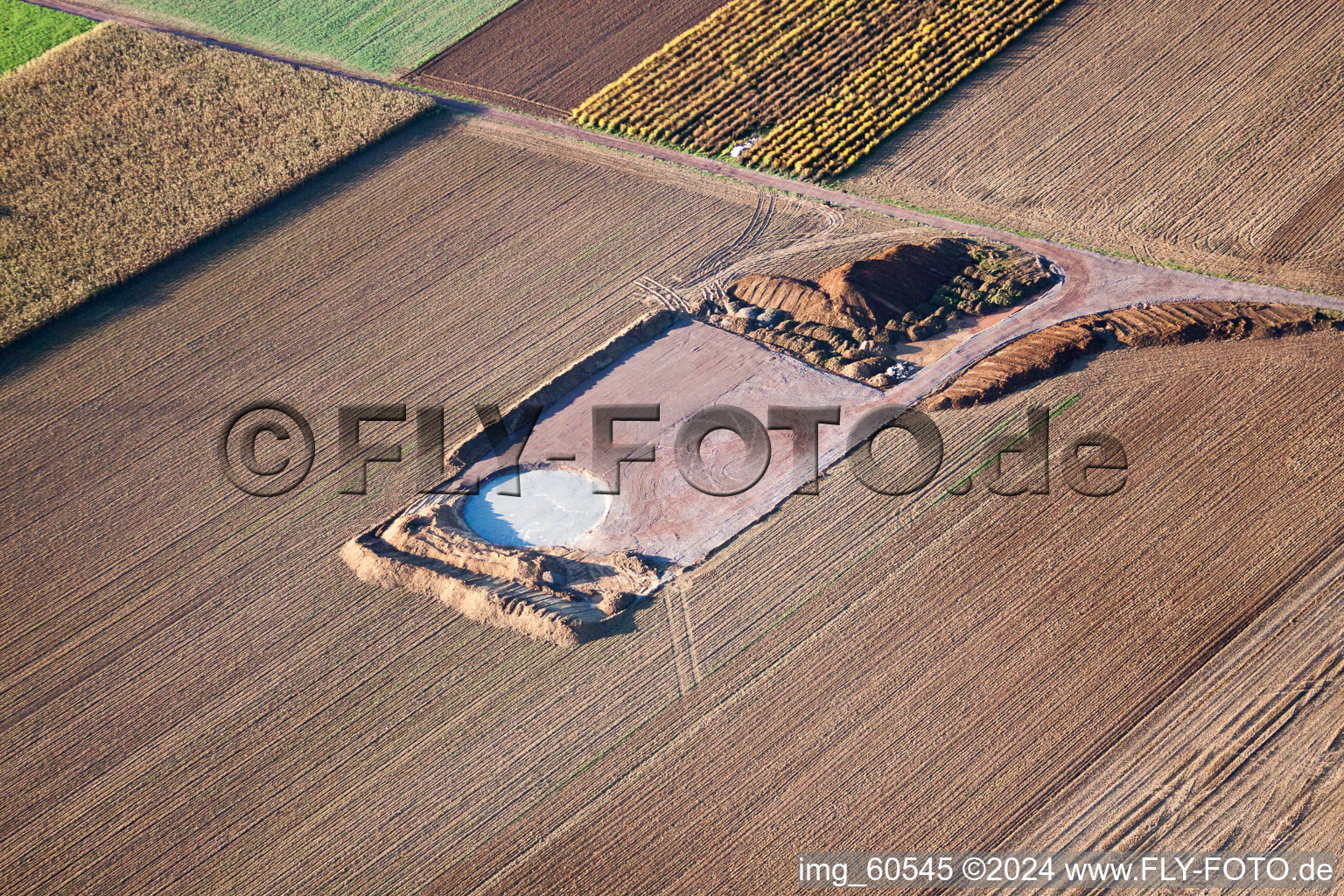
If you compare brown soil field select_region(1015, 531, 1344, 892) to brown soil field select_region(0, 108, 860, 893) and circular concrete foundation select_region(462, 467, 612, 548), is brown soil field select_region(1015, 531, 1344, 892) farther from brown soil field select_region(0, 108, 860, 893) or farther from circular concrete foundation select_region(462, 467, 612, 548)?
circular concrete foundation select_region(462, 467, 612, 548)

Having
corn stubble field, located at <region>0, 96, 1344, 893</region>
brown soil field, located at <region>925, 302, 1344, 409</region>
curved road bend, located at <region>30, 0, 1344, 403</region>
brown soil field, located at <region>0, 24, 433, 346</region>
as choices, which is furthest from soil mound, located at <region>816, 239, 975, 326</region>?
brown soil field, located at <region>0, 24, 433, 346</region>

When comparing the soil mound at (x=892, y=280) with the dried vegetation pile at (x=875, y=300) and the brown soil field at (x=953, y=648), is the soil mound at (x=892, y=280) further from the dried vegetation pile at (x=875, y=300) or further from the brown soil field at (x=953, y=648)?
the brown soil field at (x=953, y=648)

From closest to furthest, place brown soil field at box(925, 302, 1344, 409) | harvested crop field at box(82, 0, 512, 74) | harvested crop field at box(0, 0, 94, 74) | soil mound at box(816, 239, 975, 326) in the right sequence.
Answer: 1. brown soil field at box(925, 302, 1344, 409)
2. soil mound at box(816, 239, 975, 326)
3. harvested crop field at box(82, 0, 512, 74)
4. harvested crop field at box(0, 0, 94, 74)

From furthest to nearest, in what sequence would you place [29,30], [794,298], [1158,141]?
[29,30] < [1158,141] < [794,298]

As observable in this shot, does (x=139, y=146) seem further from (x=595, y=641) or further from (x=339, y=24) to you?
(x=595, y=641)

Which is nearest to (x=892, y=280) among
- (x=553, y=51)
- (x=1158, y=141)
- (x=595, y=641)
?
(x=1158, y=141)

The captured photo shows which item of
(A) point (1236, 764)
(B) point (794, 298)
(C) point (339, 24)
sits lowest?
(A) point (1236, 764)

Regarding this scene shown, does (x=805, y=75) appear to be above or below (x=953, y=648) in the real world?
above
